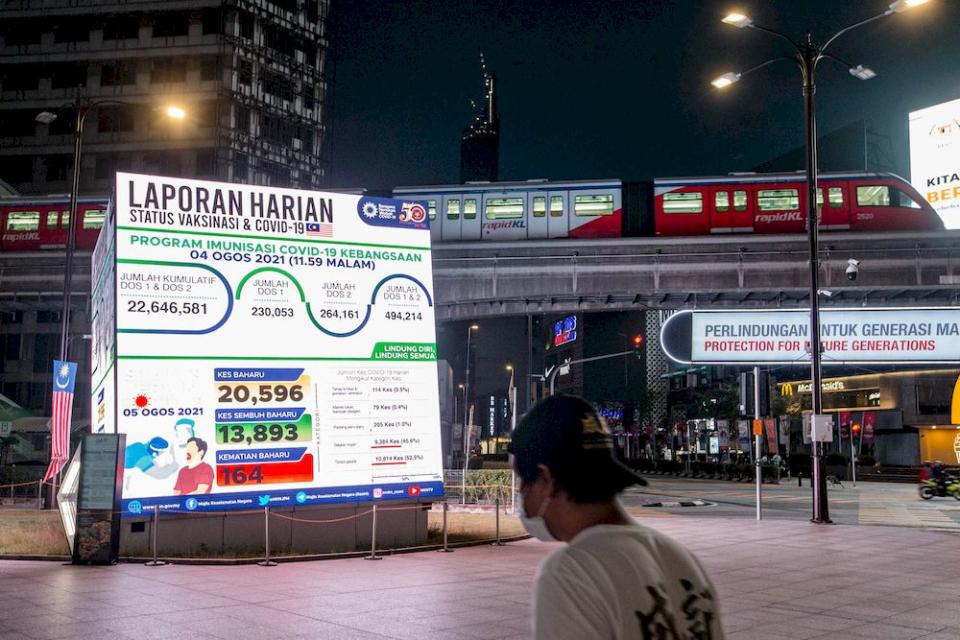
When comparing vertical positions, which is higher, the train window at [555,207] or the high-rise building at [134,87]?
the high-rise building at [134,87]

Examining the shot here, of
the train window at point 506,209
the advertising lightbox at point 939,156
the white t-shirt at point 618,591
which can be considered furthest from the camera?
the advertising lightbox at point 939,156

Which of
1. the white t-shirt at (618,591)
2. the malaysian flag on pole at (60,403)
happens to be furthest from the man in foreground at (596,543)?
the malaysian flag on pole at (60,403)

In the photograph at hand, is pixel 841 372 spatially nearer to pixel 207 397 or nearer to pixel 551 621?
pixel 207 397

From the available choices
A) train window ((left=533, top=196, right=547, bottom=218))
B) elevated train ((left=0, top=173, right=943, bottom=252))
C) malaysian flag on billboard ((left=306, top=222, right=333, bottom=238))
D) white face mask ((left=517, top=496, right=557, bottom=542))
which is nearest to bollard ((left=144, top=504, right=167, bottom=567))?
malaysian flag on billboard ((left=306, top=222, right=333, bottom=238))

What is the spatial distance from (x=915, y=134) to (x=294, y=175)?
48470mm

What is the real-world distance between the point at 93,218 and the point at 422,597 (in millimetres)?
35778

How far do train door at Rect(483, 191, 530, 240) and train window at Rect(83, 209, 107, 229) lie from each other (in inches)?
A: 692

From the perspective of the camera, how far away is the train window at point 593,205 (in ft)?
121

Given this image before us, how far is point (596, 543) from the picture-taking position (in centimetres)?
219

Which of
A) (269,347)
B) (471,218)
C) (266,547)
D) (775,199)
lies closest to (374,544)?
(266,547)

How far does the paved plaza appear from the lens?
865 cm

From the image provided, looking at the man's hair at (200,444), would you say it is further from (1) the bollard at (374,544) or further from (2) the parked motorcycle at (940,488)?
(2) the parked motorcycle at (940,488)

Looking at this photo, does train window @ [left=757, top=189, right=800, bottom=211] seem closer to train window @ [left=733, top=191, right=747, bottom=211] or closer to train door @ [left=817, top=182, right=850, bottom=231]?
train window @ [left=733, top=191, right=747, bottom=211]

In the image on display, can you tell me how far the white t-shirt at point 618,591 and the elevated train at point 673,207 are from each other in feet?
115
